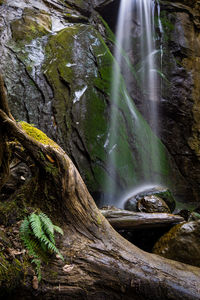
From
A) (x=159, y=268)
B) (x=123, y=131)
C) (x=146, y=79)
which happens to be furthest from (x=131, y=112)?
(x=159, y=268)

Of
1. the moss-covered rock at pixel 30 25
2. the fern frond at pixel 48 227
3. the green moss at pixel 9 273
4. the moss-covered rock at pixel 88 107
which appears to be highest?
the moss-covered rock at pixel 30 25

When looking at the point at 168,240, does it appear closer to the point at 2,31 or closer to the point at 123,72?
the point at 2,31

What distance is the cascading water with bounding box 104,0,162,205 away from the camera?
5500mm

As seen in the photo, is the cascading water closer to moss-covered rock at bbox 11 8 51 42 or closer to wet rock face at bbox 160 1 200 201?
wet rock face at bbox 160 1 200 201

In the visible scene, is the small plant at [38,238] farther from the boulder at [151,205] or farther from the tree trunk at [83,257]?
the boulder at [151,205]

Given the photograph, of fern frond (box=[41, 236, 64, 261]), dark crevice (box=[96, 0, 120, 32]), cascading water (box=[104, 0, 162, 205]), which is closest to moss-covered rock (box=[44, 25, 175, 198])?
cascading water (box=[104, 0, 162, 205])

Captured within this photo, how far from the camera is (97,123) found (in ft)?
17.3

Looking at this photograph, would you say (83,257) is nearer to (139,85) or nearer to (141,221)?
(141,221)

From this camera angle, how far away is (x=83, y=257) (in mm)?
1954

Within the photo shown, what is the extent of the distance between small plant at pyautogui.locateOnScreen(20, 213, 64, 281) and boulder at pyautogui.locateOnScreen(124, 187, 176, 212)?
2.92 metres

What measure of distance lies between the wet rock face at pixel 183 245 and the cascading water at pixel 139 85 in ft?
7.14

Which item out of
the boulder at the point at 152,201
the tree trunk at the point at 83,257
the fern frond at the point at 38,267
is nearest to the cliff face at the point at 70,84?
the boulder at the point at 152,201

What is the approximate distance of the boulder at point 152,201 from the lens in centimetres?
438

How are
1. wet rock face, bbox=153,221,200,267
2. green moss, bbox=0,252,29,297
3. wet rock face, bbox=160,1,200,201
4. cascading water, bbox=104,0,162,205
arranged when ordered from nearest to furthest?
green moss, bbox=0,252,29,297
wet rock face, bbox=153,221,200,267
cascading water, bbox=104,0,162,205
wet rock face, bbox=160,1,200,201
